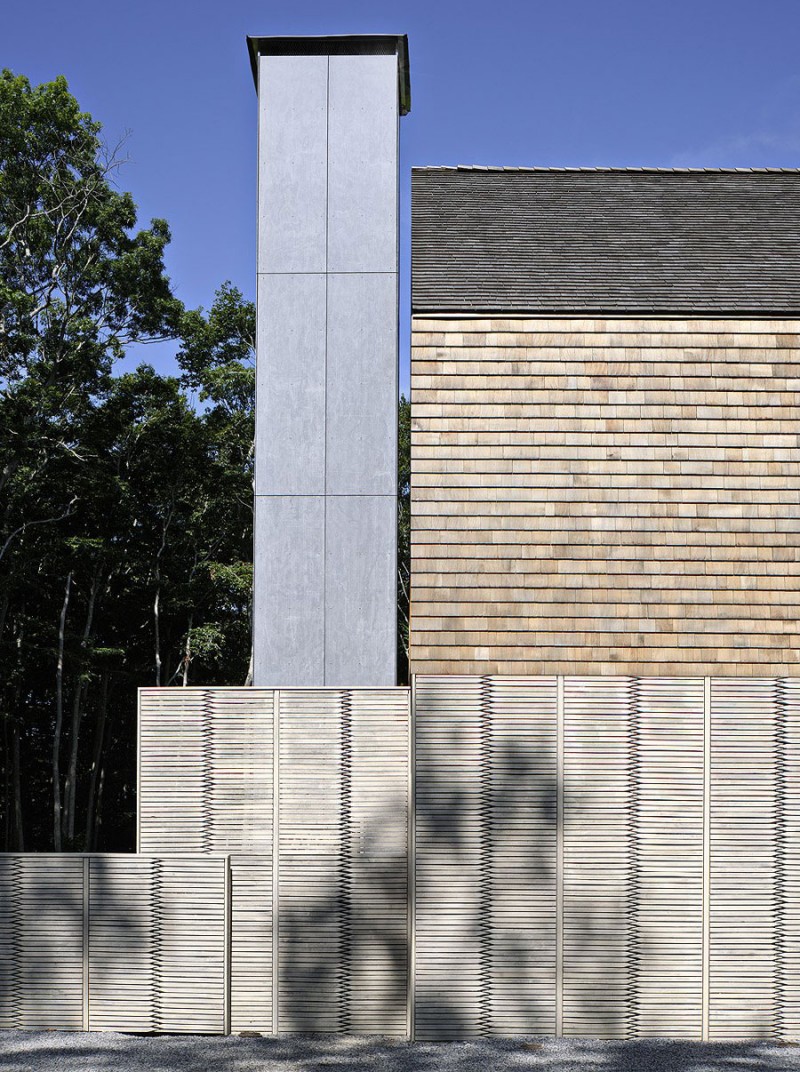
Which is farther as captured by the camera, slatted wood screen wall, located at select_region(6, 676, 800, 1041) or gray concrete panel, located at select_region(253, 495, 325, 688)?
gray concrete panel, located at select_region(253, 495, 325, 688)

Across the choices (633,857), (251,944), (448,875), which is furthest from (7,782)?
(633,857)

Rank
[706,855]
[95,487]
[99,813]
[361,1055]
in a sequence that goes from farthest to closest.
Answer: [99,813] < [95,487] < [706,855] < [361,1055]

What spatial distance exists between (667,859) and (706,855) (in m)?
0.32

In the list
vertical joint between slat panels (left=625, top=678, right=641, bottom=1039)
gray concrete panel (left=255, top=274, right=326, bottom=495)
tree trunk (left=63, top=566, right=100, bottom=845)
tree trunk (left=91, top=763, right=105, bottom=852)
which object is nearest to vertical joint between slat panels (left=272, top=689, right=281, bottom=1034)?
→ gray concrete panel (left=255, top=274, right=326, bottom=495)

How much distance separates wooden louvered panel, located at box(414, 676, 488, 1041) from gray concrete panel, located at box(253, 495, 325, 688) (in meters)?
1.56

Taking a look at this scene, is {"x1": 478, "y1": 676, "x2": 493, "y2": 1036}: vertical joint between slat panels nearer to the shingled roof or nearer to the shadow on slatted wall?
the shadow on slatted wall

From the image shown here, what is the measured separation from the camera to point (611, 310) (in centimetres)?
976

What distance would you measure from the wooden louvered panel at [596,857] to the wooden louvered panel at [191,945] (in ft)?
9.40

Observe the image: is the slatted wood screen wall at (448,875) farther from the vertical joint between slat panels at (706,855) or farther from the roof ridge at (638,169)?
the roof ridge at (638,169)

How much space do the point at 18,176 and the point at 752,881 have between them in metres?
16.2

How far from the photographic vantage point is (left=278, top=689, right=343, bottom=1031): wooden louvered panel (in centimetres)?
862

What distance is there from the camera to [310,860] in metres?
8.76

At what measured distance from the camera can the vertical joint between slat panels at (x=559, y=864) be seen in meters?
8.50

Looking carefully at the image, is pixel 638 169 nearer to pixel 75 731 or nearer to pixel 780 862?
pixel 780 862
